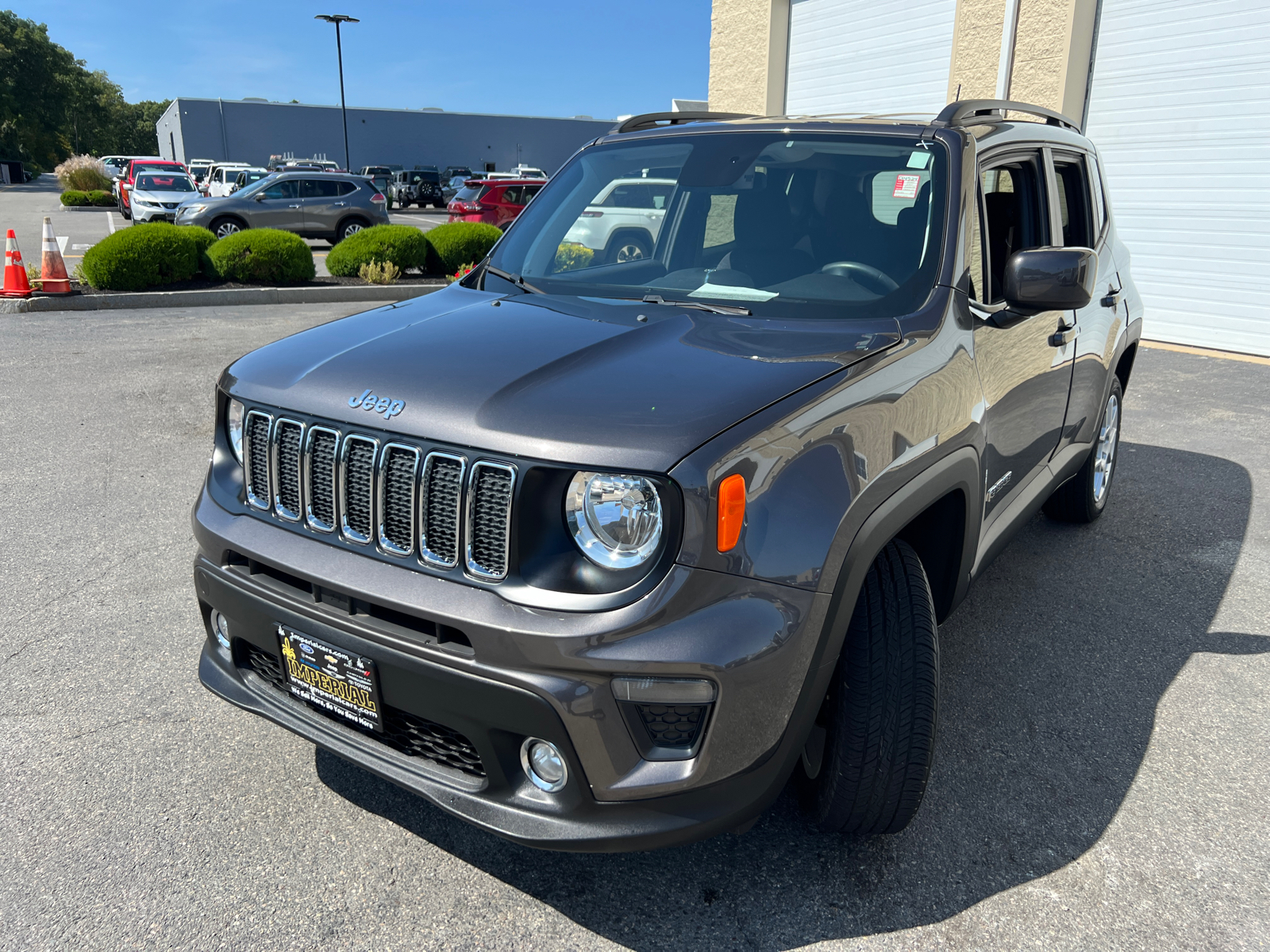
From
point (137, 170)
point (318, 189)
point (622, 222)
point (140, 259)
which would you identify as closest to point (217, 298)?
point (140, 259)

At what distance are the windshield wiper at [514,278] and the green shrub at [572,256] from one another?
0.47 ft

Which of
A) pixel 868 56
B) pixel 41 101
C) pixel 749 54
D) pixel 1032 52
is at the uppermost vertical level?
pixel 41 101

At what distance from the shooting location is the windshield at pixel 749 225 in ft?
9.22

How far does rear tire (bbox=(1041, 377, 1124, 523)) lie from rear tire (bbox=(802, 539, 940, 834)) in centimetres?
265

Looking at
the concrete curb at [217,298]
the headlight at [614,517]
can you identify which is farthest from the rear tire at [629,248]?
the concrete curb at [217,298]

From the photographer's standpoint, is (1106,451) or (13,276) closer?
(1106,451)

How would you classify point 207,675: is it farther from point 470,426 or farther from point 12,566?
point 12,566

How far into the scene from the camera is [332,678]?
2.17 meters

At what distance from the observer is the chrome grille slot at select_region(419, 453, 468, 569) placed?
1989mm

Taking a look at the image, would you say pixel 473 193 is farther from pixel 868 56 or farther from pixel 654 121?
pixel 654 121

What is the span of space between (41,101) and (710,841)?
91.3 metres

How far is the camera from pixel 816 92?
47.5 feet

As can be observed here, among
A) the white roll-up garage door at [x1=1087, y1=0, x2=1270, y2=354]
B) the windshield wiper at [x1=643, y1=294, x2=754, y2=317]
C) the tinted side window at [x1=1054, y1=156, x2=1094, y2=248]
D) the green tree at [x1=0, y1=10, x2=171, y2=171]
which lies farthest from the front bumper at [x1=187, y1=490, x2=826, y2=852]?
the green tree at [x1=0, y1=10, x2=171, y2=171]

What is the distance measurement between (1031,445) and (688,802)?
211cm
